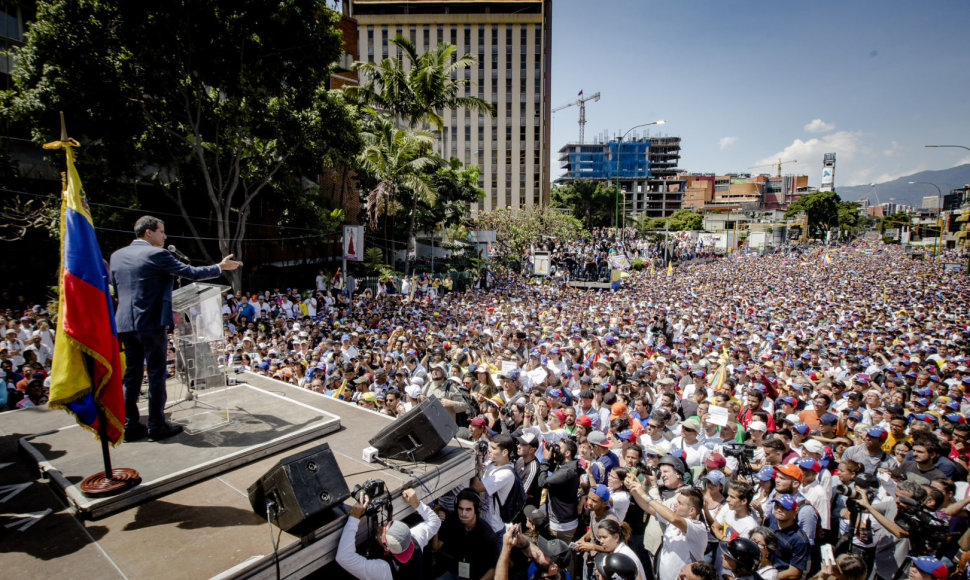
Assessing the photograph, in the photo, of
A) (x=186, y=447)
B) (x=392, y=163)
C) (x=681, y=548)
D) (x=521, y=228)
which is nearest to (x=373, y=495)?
(x=186, y=447)

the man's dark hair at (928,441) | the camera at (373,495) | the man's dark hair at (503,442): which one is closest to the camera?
the camera at (373,495)

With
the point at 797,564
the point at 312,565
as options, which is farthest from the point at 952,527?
the point at 312,565

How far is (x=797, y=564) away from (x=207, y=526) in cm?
444

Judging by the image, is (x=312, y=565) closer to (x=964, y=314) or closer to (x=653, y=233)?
(x=964, y=314)

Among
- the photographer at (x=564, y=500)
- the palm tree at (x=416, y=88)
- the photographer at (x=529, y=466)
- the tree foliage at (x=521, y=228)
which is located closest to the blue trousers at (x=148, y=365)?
the photographer at (x=529, y=466)

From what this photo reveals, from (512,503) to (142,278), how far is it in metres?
3.62

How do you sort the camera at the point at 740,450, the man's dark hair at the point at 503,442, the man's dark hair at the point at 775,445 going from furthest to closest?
the camera at the point at 740,450 → the man's dark hair at the point at 775,445 → the man's dark hair at the point at 503,442

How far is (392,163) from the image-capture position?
2212 cm

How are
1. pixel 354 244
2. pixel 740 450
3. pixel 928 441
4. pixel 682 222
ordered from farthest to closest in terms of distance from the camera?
pixel 682 222 → pixel 354 244 → pixel 740 450 → pixel 928 441

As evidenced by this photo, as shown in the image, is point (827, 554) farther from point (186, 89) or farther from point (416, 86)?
point (416, 86)

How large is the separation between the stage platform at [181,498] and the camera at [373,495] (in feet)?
0.56

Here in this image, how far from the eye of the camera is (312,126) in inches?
674

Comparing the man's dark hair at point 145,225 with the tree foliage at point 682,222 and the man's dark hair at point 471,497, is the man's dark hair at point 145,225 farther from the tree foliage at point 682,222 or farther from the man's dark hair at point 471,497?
the tree foliage at point 682,222

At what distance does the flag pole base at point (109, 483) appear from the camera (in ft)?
10.2
